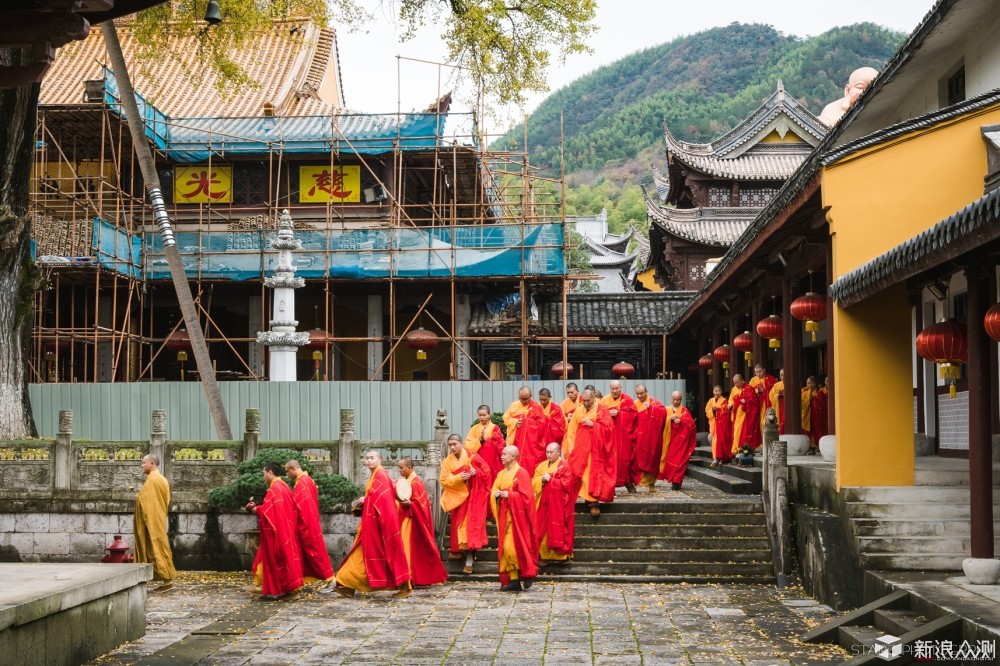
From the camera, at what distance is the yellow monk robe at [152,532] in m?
12.5

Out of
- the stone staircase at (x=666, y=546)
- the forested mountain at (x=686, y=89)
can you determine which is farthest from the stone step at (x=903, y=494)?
the forested mountain at (x=686, y=89)

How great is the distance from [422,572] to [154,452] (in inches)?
178

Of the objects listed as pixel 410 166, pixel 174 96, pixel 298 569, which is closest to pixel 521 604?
pixel 298 569

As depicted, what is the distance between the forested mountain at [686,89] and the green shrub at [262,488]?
3445 inches

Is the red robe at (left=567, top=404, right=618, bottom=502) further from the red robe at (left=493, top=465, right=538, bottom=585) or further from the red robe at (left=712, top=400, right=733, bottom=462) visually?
the red robe at (left=712, top=400, right=733, bottom=462)

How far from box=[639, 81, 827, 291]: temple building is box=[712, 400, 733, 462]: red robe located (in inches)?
651

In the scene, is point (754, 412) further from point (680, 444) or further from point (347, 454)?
point (347, 454)

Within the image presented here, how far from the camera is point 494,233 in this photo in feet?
84.4

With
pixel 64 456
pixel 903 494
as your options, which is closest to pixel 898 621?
pixel 903 494

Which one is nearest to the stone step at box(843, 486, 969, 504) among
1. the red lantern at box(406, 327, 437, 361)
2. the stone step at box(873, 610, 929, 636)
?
the stone step at box(873, 610, 929, 636)

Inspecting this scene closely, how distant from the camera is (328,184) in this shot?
27.4 meters

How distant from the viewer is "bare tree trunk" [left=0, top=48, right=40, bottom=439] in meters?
16.6

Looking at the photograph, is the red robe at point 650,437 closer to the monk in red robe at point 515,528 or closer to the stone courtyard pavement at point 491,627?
the stone courtyard pavement at point 491,627

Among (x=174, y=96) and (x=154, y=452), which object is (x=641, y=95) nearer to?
(x=174, y=96)
